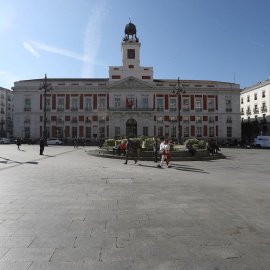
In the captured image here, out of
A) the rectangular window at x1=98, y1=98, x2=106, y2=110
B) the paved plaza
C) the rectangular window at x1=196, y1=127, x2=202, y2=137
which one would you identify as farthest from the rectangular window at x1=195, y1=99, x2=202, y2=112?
the paved plaza

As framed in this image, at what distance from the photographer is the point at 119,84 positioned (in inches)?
1746

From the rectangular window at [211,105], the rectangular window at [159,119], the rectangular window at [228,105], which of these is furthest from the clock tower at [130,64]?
the rectangular window at [228,105]

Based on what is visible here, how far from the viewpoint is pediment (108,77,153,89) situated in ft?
145

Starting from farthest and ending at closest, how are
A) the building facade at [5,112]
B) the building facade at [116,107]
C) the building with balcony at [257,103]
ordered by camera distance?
the building facade at [5,112], the building with balcony at [257,103], the building facade at [116,107]

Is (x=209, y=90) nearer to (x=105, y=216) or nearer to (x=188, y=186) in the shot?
(x=188, y=186)

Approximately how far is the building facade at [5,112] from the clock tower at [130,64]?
35.2 m

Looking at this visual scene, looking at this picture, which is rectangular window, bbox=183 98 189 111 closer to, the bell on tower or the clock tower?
the clock tower

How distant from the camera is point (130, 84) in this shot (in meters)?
44.6

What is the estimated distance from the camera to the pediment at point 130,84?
44219mm

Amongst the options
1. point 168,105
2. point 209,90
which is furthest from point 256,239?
point 209,90

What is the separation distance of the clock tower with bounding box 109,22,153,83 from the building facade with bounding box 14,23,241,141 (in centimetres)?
20

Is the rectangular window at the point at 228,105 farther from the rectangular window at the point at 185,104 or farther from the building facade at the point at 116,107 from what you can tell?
the rectangular window at the point at 185,104

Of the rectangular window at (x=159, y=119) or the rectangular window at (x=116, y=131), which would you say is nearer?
the rectangular window at (x=116, y=131)

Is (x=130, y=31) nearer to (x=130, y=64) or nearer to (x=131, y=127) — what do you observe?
(x=130, y=64)
